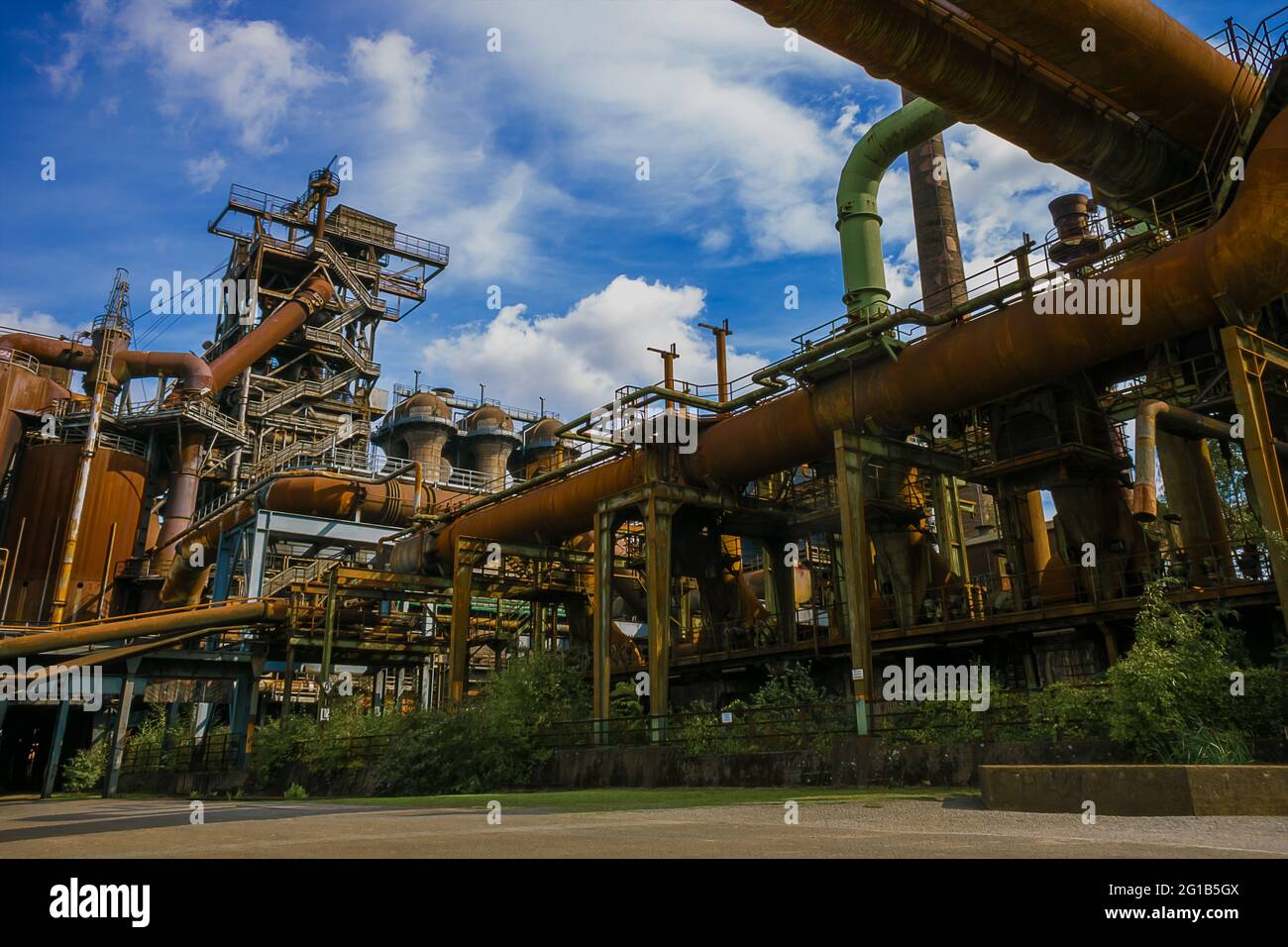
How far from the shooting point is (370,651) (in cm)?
3256

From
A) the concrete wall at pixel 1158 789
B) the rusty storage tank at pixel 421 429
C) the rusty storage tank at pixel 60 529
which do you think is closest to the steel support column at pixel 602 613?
the concrete wall at pixel 1158 789

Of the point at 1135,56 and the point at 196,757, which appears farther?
the point at 196,757

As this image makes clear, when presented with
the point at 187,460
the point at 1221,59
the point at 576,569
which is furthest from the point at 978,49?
the point at 187,460

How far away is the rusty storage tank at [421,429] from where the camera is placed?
58.5 meters

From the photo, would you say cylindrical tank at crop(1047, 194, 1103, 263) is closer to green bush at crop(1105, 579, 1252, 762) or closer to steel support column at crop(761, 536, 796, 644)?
steel support column at crop(761, 536, 796, 644)

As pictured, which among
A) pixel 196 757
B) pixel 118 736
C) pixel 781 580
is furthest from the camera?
pixel 196 757

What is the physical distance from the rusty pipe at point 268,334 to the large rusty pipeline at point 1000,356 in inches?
1186

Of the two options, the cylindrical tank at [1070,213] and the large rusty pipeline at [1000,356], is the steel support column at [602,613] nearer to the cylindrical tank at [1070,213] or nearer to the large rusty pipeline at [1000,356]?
the large rusty pipeline at [1000,356]

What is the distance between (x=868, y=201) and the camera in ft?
74.2

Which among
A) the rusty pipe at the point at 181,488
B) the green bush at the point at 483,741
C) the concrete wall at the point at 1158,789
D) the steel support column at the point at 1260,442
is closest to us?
the concrete wall at the point at 1158,789

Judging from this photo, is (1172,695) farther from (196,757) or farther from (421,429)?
(421,429)

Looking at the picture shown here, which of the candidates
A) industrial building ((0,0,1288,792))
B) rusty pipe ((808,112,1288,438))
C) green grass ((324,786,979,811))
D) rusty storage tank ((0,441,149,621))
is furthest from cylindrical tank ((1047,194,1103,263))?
rusty storage tank ((0,441,149,621))

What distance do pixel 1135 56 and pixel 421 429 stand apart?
163 feet

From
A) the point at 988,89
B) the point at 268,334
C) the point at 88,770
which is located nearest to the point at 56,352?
the point at 268,334
